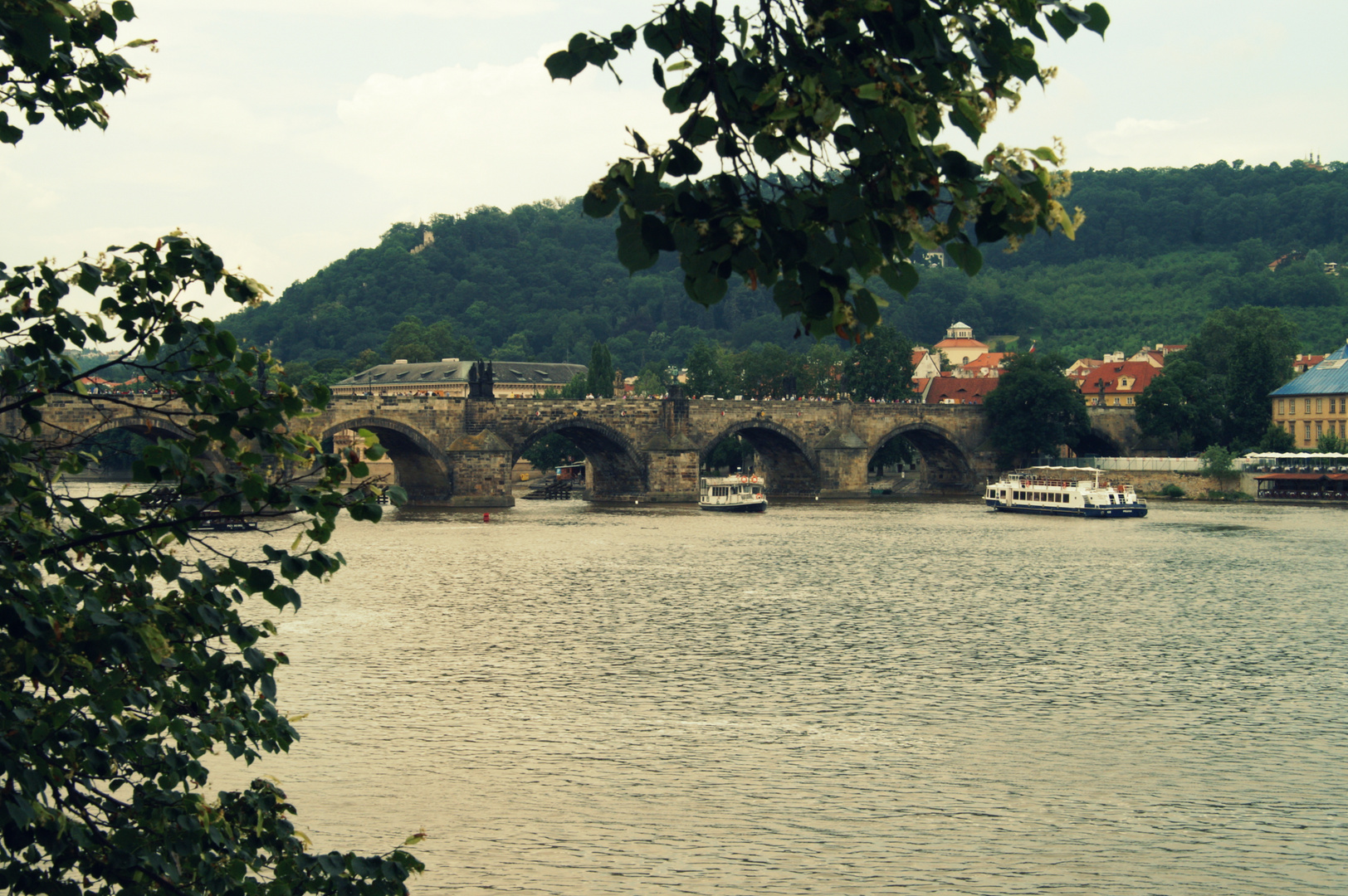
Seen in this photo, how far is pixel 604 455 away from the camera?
74562 millimetres

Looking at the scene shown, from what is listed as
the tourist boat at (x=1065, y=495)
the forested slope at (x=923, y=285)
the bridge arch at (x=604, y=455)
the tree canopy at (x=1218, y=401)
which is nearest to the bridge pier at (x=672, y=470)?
the bridge arch at (x=604, y=455)

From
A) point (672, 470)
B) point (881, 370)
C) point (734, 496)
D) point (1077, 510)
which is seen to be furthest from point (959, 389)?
point (734, 496)

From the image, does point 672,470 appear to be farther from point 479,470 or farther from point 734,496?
point 479,470

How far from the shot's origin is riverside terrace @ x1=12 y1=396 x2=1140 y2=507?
6471cm

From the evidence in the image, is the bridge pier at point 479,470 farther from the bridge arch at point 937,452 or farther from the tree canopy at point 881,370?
the tree canopy at point 881,370

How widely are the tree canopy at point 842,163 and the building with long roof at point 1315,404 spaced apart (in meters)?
82.4

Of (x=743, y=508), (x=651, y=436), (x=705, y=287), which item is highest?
(x=651, y=436)

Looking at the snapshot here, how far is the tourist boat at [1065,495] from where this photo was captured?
206ft

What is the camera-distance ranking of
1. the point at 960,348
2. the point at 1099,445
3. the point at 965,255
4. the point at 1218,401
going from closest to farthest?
the point at 965,255, the point at 1218,401, the point at 1099,445, the point at 960,348

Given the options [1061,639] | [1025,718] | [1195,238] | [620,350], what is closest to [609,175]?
[1025,718]

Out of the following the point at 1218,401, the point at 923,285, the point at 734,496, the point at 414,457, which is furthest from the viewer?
the point at 923,285

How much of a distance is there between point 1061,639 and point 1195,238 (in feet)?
535

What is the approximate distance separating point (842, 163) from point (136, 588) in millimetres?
3925

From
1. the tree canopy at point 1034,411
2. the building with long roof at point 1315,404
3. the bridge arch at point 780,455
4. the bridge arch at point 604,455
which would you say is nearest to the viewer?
the bridge arch at point 604,455
